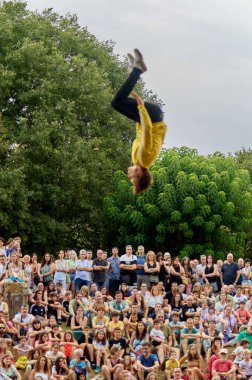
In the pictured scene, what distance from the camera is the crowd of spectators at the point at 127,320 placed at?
55.3ft

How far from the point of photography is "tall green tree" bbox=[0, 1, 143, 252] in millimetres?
31047

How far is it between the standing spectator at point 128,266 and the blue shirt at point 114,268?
0.08 m

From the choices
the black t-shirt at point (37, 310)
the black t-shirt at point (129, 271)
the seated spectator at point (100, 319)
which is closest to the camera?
the seated spectator at point (100, 319)

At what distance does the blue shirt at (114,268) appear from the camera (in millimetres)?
20438

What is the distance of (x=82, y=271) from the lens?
2009cm

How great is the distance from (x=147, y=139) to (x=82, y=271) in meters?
10.9

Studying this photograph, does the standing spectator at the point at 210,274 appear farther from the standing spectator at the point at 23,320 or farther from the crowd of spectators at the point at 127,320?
the standing spectator at the point at 23,320

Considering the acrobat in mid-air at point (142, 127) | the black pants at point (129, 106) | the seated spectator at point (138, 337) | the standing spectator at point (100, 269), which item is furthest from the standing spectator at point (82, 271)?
the black pants at point (129, 106)

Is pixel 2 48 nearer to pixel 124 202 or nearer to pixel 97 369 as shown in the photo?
pixel 124 202

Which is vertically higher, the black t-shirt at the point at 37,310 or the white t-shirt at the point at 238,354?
the black t-shirt at the point at 37,310

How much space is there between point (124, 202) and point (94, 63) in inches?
238

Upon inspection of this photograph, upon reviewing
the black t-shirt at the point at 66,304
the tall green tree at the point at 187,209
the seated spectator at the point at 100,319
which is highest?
the tall green tree at the point at 187,209

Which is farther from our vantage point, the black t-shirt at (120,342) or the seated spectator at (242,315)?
the seated spectator at (242,315)

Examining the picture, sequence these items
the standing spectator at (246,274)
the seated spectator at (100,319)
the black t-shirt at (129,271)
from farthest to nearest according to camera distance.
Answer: the standing spectator at (246,274), the black t-shirt at (129,271), the seated spectator at (100,319)
